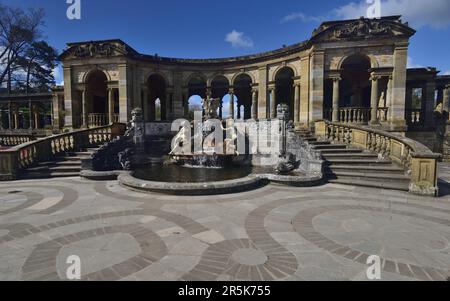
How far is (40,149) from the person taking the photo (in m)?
10.6

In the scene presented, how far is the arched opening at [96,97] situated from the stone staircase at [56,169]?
854 cm

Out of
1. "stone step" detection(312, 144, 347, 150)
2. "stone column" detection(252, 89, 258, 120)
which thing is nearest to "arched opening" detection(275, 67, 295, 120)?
"stone column" detection(252, 89, 258, 120)

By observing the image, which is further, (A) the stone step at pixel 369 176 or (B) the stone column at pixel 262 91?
(B) the stone column at pixel 262 91

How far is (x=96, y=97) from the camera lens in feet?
74.9

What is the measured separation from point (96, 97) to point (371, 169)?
24024mm

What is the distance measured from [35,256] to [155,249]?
1.71 meters

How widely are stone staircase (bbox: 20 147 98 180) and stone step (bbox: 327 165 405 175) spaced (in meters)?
10.8

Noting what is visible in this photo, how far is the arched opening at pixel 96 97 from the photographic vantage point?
18.6 metres

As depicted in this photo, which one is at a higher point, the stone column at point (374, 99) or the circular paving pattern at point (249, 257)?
the stone column at point (374, 99)

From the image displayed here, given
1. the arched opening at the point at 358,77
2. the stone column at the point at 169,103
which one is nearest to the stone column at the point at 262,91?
the arched opening at the point at 358,77

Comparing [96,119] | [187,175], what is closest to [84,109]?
[96,119]

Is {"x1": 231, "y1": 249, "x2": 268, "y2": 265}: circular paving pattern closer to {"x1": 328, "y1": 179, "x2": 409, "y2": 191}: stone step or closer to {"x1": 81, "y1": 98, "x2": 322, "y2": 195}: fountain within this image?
{"x1": 81, "y1": 98, "x2": 322, "y2": 195}: fountain

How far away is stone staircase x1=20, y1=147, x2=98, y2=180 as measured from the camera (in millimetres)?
9414

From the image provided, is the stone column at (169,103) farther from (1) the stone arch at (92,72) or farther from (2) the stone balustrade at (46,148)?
(2) the stone balustrade at (46,148)
